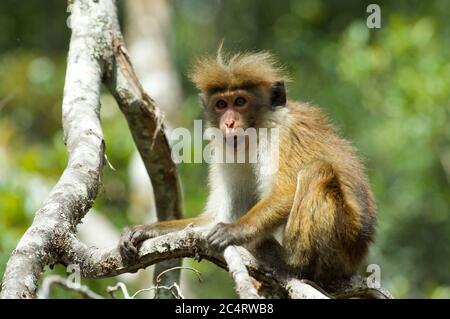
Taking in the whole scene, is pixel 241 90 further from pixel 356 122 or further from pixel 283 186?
pixel 356 122

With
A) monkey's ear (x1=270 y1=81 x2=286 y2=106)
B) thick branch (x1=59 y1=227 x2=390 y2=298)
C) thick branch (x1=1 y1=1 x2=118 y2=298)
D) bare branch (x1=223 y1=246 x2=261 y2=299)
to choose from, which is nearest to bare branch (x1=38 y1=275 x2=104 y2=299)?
thick branch (x1=59 y1=227 x2=390 y2=298)

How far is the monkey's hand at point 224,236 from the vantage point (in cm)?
623

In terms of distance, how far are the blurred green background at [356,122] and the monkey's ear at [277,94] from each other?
3.51 feet

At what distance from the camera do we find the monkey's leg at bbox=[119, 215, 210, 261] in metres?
6.24

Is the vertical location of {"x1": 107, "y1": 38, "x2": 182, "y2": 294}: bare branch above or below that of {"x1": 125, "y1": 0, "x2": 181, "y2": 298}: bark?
below

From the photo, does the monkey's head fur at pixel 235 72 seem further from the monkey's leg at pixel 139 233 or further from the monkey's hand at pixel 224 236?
the monkey's hand at pixel 224 236

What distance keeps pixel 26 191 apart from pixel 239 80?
17.7ft

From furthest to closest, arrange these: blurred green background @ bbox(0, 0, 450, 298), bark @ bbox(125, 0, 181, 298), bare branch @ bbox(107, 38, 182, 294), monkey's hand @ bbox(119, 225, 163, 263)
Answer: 1. bark @ bbox(125, 0, 181, 298)
2. blurred green background @ bbox(0, 0, 450, 298)
3. bare branch @ bbox(107, 38, 182, 294)
4. monkey's hand @ bbox(119, 225, 163, 263)

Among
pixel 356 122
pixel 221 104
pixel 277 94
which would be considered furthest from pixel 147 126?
pixel 356 122

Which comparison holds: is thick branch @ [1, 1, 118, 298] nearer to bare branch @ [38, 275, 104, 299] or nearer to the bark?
bare branch @ [38, 275, 104, 299]

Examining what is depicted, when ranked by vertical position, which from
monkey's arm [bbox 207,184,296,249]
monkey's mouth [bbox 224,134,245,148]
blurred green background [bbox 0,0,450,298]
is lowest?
monkey's arm [bbox 207,184,296,249]

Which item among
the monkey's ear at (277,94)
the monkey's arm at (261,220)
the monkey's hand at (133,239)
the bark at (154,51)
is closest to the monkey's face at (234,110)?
the monkey's ear at (277,94)

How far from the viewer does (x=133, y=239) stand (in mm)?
6691

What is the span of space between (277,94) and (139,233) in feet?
6.07
